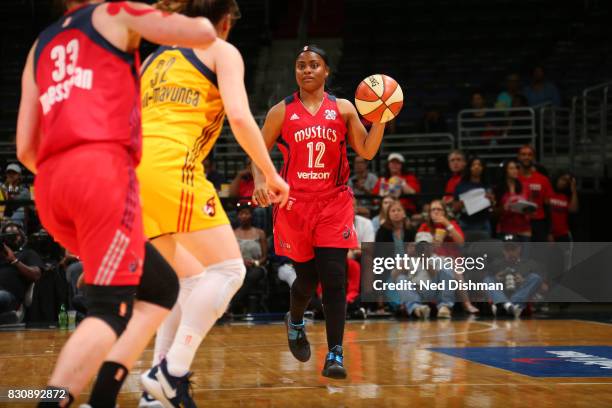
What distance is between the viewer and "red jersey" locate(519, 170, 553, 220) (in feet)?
40.5

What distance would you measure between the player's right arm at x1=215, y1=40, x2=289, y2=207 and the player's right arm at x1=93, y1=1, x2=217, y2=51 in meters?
0.61

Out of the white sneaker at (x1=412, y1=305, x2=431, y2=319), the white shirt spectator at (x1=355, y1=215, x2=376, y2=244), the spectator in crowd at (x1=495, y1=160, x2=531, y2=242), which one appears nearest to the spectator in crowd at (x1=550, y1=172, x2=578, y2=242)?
the spectator in crowd at (x1=495, y1=160, x2=531, y2=242)

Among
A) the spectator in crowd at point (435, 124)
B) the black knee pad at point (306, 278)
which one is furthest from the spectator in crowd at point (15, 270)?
the spectator in crowd at point (435, 124)

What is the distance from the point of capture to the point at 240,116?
3877 mm

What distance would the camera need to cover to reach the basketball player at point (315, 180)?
19.4 feet

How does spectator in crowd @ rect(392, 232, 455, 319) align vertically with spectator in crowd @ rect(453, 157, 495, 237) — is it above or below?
below

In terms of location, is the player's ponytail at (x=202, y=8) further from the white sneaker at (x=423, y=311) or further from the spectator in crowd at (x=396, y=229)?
the white sneaker at (x=423, y=311)

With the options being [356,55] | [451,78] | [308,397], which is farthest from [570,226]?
[308,397]

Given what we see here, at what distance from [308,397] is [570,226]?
10.5 meters

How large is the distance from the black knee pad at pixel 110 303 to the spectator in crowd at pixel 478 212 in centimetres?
899

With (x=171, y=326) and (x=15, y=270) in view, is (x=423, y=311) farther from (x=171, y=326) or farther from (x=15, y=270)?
(x=171, y=326)

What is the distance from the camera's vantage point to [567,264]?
12008mm

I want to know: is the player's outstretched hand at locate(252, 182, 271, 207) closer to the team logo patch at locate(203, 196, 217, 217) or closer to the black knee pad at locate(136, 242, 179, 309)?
the team logo patch at locate(203, 196, 217, 217)

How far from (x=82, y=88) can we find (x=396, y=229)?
8558 mm
